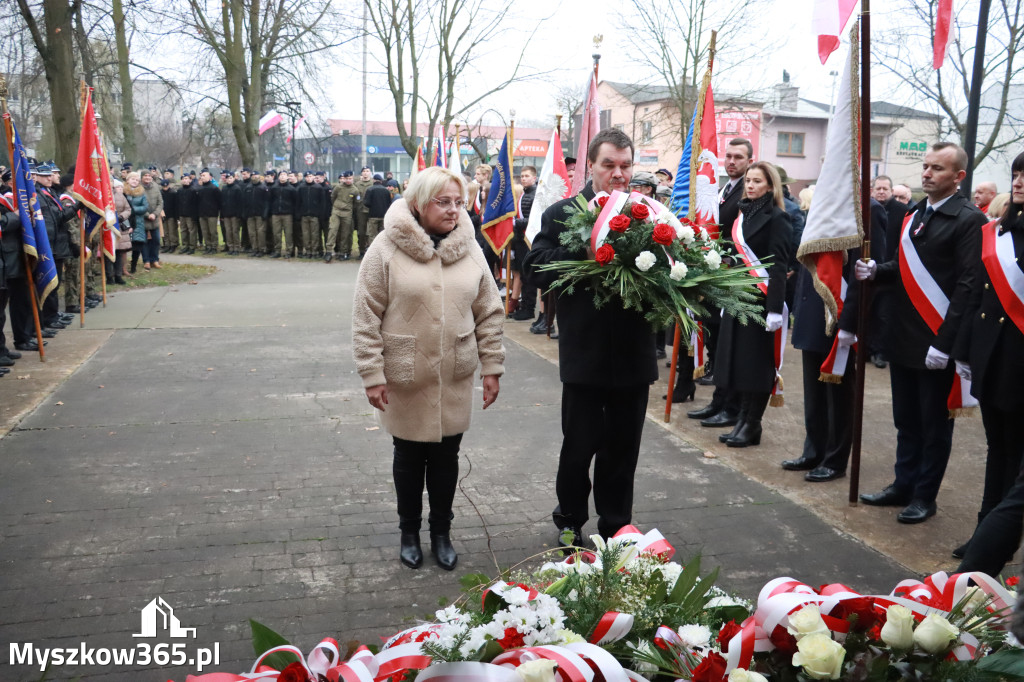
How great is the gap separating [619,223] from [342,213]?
18.9 m

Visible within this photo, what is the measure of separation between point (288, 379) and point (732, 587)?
567 cm

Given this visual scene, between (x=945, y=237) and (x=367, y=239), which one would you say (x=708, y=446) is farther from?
(x=367, y=239)

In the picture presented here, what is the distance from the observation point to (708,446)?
6699 mm

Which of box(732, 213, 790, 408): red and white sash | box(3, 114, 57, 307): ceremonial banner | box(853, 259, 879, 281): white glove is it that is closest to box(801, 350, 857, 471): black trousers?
box(732, 213, 790, 408): red and white sash

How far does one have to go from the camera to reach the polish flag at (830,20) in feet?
16.7

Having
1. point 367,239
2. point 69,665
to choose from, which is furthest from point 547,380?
point 367,239

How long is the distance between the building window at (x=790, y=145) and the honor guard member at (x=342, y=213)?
3941 cm

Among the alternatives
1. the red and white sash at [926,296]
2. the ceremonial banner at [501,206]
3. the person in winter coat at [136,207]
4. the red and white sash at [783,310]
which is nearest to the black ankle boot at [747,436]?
the red and white sash at [783,310]

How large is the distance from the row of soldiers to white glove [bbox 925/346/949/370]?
57.9 ft

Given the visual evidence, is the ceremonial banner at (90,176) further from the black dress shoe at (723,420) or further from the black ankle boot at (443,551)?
the black ankle boot at (443,551)

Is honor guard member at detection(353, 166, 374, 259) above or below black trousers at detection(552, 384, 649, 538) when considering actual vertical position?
above

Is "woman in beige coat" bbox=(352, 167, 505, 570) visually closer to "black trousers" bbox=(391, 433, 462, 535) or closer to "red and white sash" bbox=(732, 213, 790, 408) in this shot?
"black trousers" bbox=(391, 433, 462, 535)

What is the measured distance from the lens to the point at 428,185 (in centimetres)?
407

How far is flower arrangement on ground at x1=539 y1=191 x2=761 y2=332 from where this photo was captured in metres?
3.99
